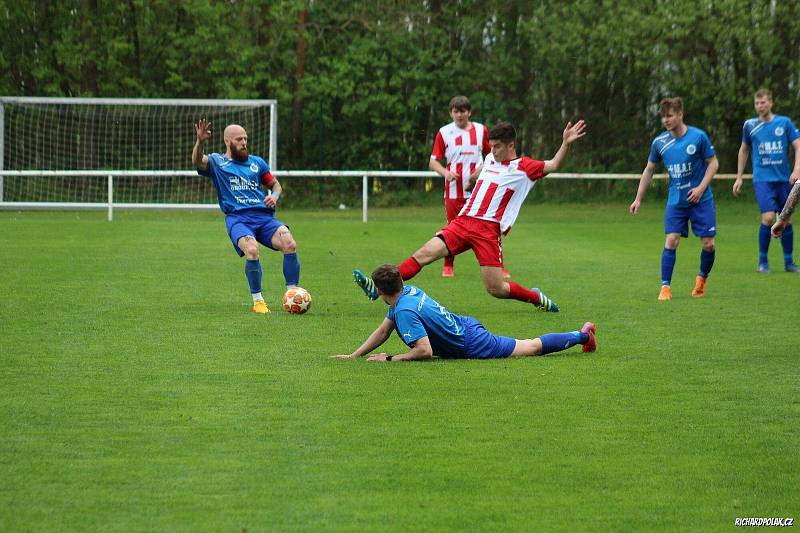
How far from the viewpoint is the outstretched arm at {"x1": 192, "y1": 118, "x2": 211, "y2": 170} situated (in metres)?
10.2

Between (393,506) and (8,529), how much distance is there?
144 cm

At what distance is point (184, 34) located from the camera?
31609 millimetres

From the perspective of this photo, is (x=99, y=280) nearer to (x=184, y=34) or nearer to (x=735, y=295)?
(x=735, y=295)

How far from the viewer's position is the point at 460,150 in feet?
47.1

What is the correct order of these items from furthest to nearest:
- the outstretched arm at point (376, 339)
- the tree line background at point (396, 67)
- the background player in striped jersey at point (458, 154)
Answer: the tree line background at point (396, 67)
the background player in striped jersey at point (458, 154)
the outstretched arm at point (376, 339)

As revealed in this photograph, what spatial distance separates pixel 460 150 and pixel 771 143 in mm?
3694

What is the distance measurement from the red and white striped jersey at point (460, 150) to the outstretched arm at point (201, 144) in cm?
399

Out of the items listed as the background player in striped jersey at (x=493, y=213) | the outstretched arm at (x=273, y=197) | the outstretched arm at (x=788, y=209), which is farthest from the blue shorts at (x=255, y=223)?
the outstretched arm at (x=788, y=209)

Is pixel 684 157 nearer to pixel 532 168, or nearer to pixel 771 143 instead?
pixel 532 168

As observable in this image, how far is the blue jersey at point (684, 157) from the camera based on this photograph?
11.8m

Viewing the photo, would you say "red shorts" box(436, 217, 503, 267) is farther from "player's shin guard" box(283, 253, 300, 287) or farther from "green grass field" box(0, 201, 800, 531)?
"player's shin guard" box(283, 253, 300, 287)

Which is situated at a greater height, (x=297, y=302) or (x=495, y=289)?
(x=495, y=289)

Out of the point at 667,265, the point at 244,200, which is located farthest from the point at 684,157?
the point at 244,200

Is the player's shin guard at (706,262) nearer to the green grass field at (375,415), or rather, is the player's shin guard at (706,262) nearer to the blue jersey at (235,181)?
the green grass field at (375,415)
